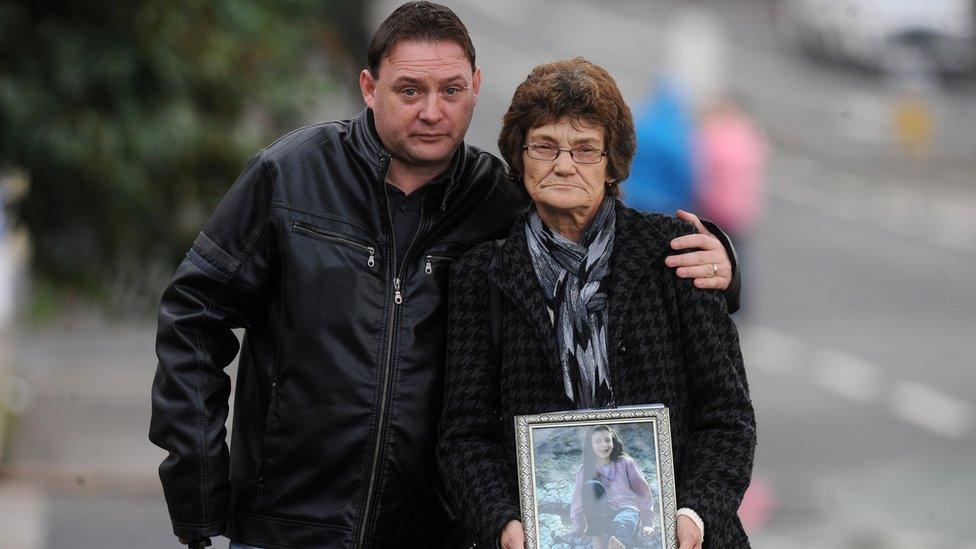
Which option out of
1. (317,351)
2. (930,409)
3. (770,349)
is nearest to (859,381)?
Result: (930,409)

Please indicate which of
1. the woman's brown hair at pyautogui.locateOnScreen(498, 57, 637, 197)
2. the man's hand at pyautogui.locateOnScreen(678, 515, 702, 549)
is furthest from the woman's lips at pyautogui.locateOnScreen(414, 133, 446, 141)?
the man's hand at pyautogui.locateOnScreen(678, 515, 702, 549)

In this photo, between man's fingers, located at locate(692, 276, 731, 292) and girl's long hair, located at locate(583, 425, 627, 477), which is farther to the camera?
man's fingers, located at locate(692, 276, 731, 292)

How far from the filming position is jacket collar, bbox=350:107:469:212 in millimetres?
4305

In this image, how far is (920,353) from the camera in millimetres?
14180

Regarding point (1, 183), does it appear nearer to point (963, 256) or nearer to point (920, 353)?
point (920, 353)

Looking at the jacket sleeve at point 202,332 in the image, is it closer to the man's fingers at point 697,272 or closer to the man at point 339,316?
the man at point 339,316

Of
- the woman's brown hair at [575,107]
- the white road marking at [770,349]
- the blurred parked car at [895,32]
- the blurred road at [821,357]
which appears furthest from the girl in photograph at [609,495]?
the blurred parked car at [895,32]

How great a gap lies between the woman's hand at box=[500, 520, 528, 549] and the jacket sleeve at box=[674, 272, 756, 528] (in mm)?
337

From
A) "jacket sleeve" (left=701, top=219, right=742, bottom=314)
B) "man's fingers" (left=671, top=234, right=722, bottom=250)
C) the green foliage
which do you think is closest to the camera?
"man's fingers" (left=671, top=234, right=722, bottom=250)

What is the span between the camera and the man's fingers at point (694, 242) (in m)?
4.02

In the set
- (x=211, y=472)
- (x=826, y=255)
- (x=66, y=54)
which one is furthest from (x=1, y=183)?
(x=826, y=255)

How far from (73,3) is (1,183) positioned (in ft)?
3.22

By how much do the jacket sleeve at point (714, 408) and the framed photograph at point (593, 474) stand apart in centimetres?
10

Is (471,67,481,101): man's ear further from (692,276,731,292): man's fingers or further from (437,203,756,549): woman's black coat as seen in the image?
(692,276,731,292): man's fingers
